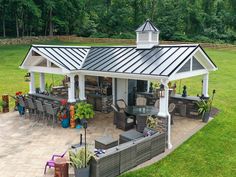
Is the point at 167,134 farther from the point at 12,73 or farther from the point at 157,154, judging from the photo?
the point at 12,73

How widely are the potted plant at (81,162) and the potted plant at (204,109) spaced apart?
290 inches

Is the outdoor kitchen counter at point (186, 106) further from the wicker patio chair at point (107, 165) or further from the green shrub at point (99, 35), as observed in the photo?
the green shrub at point (99, 35)

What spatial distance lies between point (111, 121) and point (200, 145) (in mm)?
4523

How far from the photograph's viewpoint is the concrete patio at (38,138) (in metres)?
8.68

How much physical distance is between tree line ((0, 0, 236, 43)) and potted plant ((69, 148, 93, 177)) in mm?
40647

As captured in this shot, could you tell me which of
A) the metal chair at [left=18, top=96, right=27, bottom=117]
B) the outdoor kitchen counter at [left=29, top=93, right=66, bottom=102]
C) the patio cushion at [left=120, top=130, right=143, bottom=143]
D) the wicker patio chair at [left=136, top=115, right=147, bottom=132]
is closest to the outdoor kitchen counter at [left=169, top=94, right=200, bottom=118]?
the wicker patio chair at [left=136, top=115, right=147, bottom=132]

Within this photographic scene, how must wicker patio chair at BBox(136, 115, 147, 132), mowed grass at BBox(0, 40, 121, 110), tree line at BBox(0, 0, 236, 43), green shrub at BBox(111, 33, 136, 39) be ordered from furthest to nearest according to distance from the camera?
1. green shrub at BBox(111, 33, 136, 39)
2. tree line at BBox(0, 0, 236, 43)
3. mowed grass at BBox(0, 40, 121, 110)
4. wicker patio chair at BBox(136, 115, 147, 132)

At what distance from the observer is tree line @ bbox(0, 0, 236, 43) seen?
156 ft

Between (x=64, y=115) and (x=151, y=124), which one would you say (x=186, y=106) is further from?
(x=64, y=115)

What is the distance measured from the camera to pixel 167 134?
33.6ft

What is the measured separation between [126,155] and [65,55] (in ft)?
22.8

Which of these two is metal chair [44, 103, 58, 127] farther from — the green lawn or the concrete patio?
the green lawn

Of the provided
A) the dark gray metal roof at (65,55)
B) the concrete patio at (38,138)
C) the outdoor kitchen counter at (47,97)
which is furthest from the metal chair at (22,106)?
the dark gray metal roof at (65,55)

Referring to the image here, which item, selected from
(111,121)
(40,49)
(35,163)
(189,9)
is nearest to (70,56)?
(40,49)
